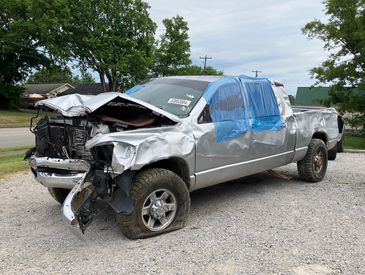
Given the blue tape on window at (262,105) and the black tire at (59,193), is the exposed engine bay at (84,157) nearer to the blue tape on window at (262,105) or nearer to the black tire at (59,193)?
the black tire at (59,193)

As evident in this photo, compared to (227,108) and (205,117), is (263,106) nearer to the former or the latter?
(227,108)

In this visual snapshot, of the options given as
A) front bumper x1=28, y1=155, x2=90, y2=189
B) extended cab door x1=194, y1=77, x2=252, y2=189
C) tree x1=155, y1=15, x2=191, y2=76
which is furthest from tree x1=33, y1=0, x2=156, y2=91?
front bumper x1=28, y1=155, x2=90, y2=189

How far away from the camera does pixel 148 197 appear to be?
14.3ft

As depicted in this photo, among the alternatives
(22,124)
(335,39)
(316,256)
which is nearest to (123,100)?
(316,256)

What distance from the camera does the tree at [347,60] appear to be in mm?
21984

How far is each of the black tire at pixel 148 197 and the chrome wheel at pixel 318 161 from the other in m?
3.60

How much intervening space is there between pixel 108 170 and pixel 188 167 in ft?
3.47

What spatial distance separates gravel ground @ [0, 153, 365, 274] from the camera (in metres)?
3.76

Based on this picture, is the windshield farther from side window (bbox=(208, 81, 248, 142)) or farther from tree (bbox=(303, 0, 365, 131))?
tree (bbox=(303, 0, 365, 131))

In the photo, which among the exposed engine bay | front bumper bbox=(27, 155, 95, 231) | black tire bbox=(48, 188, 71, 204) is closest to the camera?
front bumper bbox=(27, 155, 95, 231)

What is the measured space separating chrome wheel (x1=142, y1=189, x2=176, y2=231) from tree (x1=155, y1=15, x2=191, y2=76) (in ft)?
136

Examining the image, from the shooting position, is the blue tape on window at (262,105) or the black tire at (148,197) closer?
the black tire at (148,197)

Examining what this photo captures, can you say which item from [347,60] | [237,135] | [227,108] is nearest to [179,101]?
[227,108]

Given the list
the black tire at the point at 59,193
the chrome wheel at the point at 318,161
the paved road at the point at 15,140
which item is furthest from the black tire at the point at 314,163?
the paved road at the point at 15,140
